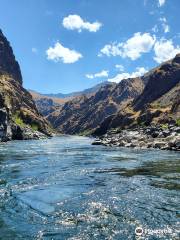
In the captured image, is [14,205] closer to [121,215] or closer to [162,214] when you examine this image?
[121,215]

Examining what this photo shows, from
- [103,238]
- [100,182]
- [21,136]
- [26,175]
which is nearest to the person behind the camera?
[103,238]

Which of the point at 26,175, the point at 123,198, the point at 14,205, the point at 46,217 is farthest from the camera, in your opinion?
the point at 26,175

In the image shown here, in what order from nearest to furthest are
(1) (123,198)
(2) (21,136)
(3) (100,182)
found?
(1) (123,198), (3) (100,182), (2) (21,136)

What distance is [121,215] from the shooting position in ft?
77.9

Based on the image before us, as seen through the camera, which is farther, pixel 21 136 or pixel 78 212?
pixel 21 136

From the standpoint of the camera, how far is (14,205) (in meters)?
26.5

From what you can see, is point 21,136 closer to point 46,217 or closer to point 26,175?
point 26,175

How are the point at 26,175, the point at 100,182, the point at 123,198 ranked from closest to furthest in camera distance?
the point at 123,198 < the point at 100,182 < the point at 26,175

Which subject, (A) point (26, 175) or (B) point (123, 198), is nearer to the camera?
(B) point (123, 198)

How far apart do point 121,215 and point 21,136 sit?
145 meters

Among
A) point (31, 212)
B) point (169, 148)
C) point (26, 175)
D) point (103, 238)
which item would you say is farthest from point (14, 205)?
point (169, 148)

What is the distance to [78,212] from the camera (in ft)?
80.4

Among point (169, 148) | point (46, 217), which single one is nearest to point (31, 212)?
point (46, 217)

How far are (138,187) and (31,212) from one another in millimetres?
11569
